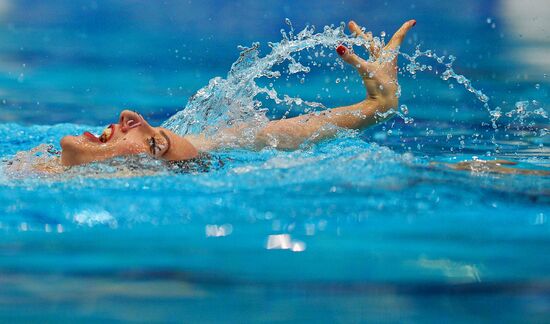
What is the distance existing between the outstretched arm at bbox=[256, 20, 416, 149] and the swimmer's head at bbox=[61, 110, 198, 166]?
0.40 meters

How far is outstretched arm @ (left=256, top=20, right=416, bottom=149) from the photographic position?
2.34 m

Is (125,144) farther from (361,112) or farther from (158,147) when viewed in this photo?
(361,112)

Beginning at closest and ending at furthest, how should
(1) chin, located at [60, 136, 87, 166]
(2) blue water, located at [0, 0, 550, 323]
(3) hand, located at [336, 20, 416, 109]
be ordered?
(2) blue water, located at [0, 0, 550, 323] → (1) chin, located at [60, 136, 87, 166] → (3) hand, located at [336, 20, 416, 109]

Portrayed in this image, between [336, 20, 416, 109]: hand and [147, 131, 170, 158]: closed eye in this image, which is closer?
[147, 131, 170, 158]: closed eye

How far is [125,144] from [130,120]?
79 mm

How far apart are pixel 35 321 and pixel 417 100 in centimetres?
288

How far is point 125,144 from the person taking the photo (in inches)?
82.7

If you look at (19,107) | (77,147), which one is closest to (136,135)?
(77,147)

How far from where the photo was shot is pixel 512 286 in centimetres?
130

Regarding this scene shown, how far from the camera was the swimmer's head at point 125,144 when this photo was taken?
6.88 feet

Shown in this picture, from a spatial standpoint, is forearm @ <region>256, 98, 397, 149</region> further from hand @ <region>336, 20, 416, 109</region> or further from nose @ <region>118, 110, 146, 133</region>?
nose @ <region>118, 110, 146, 133</region>

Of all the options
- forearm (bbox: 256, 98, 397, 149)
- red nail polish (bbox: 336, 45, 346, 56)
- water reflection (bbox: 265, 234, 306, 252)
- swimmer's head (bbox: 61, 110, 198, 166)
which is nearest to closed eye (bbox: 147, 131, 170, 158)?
swimmer's head (bbox: 61, 110, 198, 166)

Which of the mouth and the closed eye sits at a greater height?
the mouth

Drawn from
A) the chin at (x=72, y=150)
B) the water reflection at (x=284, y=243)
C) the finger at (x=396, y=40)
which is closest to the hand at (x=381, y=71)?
the finger at (x=396, y=40)
